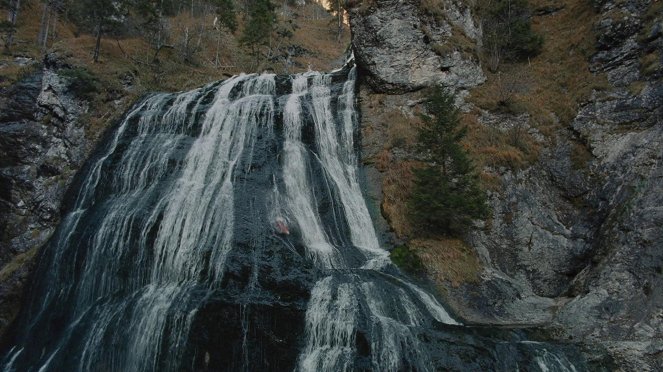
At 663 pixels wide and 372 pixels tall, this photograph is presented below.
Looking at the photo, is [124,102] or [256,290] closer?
[256,290]

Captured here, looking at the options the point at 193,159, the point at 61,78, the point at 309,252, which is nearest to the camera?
the point at 309,252

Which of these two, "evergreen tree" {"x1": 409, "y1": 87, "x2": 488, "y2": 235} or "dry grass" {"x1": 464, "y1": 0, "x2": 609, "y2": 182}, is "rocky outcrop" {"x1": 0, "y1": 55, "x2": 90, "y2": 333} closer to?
"evergreen tree" {"x1": 409, "y1": 87, "x2": 488, "y2": 235}

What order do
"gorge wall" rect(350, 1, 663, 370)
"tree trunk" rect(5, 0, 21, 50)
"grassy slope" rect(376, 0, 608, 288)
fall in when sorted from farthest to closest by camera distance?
"tree trunk" rect(5, 0, 21, 50), "grassy slope" rect(376, 0, 608, 288), "gorge wall" rect(350, 1, 663, 370)

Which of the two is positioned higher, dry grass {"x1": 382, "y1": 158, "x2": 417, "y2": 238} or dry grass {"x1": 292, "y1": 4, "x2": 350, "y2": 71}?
dry grass {"x1": 292, "y1": 4, "x2": 350, "y2": 71}

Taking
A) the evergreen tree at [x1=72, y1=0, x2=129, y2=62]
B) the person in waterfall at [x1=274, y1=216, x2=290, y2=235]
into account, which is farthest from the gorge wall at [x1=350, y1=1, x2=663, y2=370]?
the evergreen tree at [x1=72, y1=0, x2=129, y2=62]

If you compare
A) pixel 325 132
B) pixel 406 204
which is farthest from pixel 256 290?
pixel 325 132

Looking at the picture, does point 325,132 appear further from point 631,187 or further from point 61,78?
point 61,78
